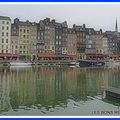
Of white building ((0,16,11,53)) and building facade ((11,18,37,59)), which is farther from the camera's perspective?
building facade ((11,18,37,59))

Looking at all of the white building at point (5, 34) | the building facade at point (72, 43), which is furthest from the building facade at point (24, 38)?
the building facade at point (72, 43)

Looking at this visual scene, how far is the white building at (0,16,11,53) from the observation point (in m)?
83.3

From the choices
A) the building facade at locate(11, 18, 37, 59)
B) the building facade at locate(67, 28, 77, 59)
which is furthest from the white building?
the building facade at locate(67, 28, 77, 59)

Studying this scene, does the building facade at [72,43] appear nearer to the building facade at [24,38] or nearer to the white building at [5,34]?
the building facade at [24,38]

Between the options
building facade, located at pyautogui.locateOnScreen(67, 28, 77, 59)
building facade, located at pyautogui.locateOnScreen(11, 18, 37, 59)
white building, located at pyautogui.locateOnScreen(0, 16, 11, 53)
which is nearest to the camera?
white building, located at pyautogui.locateOnScreen(0, 16, 11, 53)

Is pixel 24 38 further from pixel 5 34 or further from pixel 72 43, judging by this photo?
pixel 72 43

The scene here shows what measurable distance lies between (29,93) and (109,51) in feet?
305

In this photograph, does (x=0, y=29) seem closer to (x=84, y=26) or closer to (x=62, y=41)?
(x=62, y=41)

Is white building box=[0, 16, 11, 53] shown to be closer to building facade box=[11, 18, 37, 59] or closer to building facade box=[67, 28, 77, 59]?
building facade box=[11, 18, 37, 59]

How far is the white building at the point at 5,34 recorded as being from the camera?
83.3 m

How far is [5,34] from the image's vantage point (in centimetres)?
8444

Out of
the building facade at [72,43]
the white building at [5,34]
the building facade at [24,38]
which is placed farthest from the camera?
the building facade at [72,43]

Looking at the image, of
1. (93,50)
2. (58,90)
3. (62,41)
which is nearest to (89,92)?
(58,90)

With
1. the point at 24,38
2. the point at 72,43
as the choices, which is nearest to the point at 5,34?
the point at 24,38
